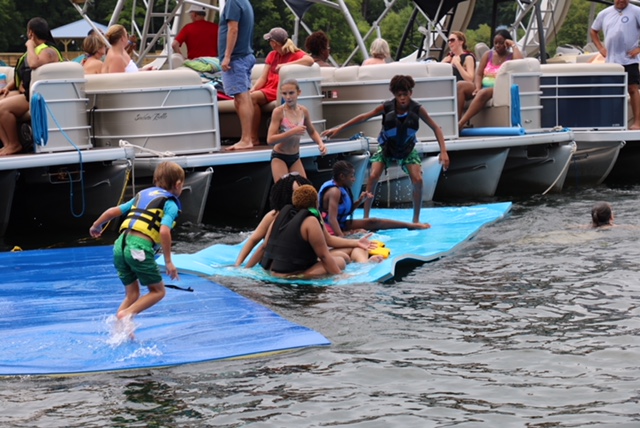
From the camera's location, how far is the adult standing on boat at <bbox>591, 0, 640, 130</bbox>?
615 inches

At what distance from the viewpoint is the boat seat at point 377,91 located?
1387 centimetres

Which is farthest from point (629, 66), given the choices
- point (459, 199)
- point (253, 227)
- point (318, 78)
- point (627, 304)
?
point (627, 304)

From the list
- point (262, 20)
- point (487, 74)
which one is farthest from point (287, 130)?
point (262, 20)

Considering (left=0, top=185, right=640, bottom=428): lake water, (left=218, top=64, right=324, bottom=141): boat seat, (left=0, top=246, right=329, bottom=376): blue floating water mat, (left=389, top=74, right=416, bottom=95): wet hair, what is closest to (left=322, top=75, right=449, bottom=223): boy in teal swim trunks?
(left=389, top=74, right=416, bottom=95): wet hair

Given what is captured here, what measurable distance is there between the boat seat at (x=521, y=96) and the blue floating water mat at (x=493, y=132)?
1.07ft

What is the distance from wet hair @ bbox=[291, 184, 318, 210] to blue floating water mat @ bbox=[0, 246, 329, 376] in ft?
2.91

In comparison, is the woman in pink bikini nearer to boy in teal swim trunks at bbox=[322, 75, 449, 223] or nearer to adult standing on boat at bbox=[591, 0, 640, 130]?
boy in teal swim trunks at bbox=[322, 75, 449, 223]

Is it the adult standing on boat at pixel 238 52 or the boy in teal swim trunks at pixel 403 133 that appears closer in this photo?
the boy in teal swim trunks at pixel 403 133

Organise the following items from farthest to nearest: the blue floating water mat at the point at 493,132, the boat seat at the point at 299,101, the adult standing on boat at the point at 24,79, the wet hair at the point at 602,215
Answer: the blue floating water mat at the point at 493,132 < the boat seat at the point at 299,101 < the adult standing on boat at the point at 24,79 < the wet hair at the point at 602,215

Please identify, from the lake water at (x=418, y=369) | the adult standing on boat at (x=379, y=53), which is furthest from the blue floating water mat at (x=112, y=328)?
the adult standing on boat at (x=379, y=53)

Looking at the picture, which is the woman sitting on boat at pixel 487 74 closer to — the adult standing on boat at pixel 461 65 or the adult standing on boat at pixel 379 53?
the adult standing on boat at pixel 461 65

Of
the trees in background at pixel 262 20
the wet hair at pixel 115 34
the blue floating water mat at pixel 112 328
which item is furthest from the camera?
the trees in background at pixel 262 20

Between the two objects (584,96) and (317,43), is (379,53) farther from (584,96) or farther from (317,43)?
(584,96)

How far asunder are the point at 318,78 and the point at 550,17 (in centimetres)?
Answer: 917
